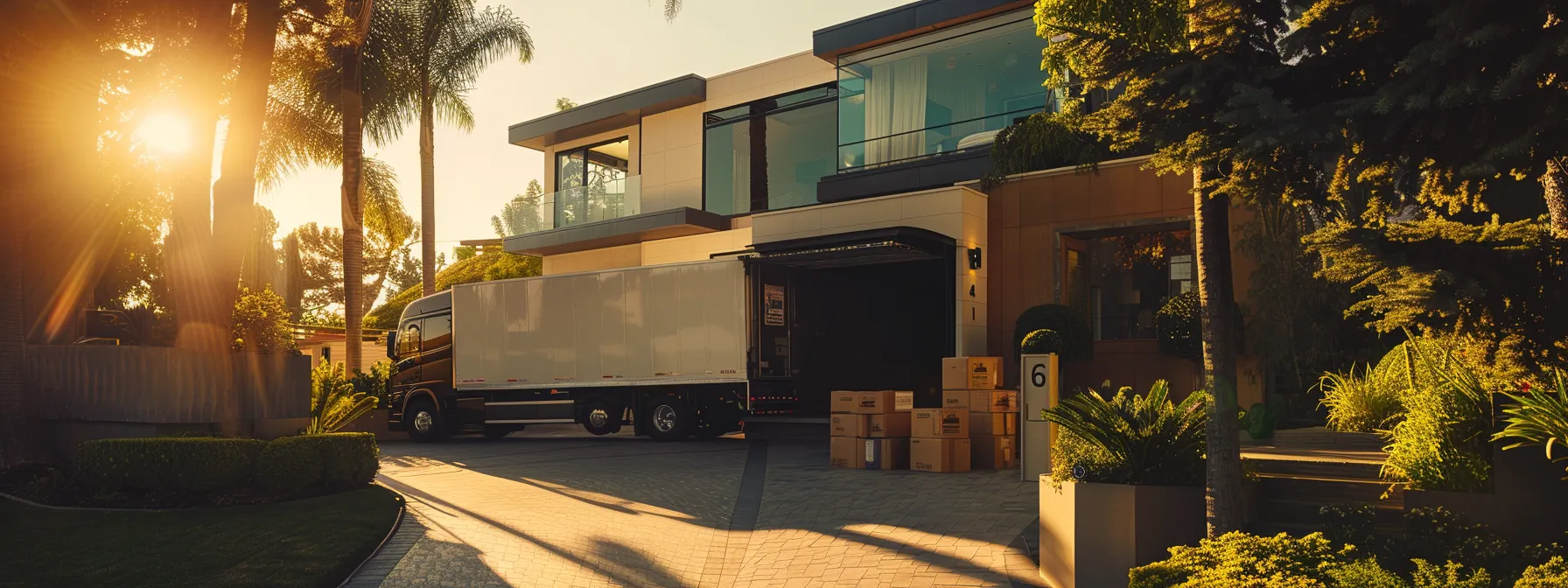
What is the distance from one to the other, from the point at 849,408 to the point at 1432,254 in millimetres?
8902

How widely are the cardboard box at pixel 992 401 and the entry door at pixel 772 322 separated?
15.7ft

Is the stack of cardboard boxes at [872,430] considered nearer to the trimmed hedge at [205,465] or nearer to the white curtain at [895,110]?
the trimmed hedge at [205,465]

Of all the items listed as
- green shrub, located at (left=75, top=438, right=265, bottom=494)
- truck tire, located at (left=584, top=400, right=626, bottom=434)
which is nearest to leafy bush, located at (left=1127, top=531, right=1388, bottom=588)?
green shrub, located at (left=75, top=438, right=265, bottom=494)

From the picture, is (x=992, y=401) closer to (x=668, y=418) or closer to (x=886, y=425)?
(x=886, y=425)

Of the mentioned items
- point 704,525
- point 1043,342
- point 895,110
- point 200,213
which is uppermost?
point 895,110

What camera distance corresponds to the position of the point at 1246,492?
24.8 feet

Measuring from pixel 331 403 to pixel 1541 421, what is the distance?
42.8ft

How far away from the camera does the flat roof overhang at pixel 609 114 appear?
28.2 meters

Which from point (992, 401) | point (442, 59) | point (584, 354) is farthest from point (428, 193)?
point (992, 401)

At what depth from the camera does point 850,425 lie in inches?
570

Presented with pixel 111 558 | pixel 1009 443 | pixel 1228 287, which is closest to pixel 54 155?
pixel 111 558

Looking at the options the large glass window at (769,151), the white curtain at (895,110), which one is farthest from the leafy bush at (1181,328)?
the large glass window at (769,151)

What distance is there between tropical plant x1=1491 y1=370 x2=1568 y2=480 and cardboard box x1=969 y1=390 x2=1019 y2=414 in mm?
7874

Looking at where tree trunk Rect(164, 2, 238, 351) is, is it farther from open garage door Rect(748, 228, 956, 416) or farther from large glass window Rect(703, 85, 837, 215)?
large glass window Rect(703, 85, 837, 215)
